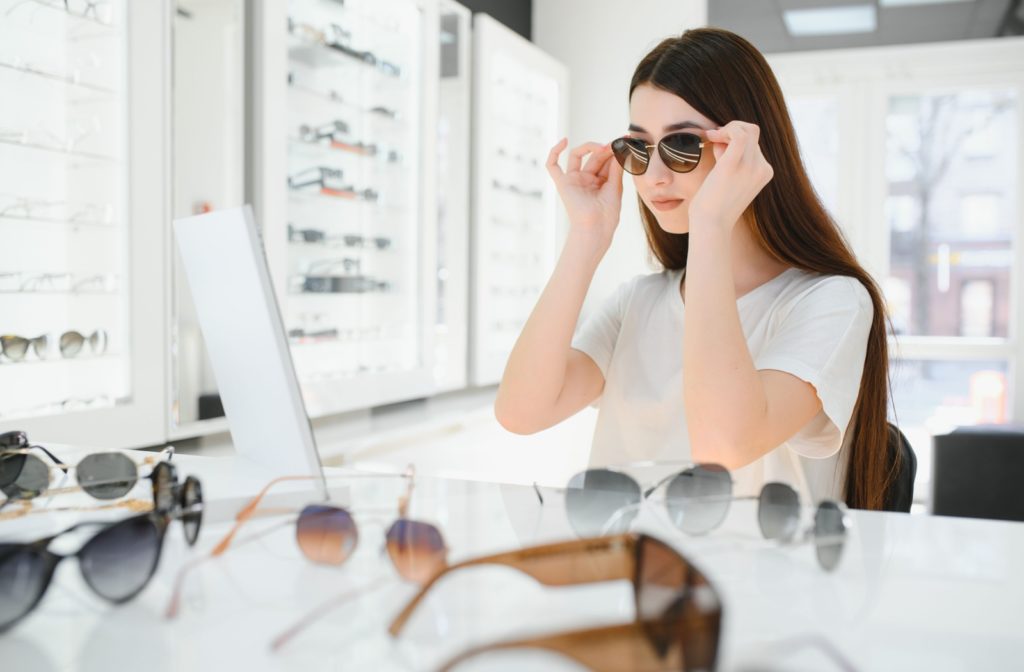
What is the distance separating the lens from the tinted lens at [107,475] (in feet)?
2.76

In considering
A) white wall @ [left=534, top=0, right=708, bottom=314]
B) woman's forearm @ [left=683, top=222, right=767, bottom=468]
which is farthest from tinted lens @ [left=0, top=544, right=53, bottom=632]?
white wall @ [left=534, top=0, right=708, bottom=314]

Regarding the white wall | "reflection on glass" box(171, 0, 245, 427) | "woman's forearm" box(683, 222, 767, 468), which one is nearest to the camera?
"woman's forearm" box(683, 222, 767, 468)

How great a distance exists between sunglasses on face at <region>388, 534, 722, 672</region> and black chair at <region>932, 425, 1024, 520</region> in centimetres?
414

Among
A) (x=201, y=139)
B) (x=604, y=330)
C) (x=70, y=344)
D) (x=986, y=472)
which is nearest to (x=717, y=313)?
(x=604, y=330)

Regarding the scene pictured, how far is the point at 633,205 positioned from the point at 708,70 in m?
4.22

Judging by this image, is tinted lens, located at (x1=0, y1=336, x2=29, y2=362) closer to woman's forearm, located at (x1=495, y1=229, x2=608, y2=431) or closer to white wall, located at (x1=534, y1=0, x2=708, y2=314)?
woman's forearm, located at (x1=495, y1=229, x2=608, y2=431)

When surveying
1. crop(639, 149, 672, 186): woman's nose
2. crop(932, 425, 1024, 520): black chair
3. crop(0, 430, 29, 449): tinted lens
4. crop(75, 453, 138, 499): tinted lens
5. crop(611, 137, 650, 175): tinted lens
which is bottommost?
crop(932, 425, 1024, 520): black chair

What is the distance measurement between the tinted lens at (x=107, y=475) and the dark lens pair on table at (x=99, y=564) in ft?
0.83

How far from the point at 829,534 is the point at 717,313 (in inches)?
32.6

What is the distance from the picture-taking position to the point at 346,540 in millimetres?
624

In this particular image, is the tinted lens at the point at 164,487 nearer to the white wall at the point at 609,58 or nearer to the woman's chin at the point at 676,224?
the woman's chin at the point at 676,224

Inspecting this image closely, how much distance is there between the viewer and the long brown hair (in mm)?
1619

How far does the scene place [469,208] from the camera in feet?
14.7

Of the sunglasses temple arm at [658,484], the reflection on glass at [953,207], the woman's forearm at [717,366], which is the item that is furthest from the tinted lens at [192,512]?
the reflection on glass at [953,207]
